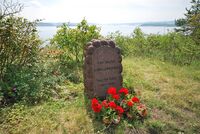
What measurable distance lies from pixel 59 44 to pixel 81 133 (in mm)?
4839

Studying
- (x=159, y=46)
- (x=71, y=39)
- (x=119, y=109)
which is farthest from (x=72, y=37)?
(x=159, y=46)

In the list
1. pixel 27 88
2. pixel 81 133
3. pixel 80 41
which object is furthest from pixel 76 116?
pixel 80 41

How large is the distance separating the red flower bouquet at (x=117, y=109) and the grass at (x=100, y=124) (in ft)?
0.49

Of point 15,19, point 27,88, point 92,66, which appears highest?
point 15,19

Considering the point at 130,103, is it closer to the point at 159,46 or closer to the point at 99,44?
the point at 99,44

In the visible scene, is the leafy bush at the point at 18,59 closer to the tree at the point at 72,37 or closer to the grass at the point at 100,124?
the grass at the point at 100,124

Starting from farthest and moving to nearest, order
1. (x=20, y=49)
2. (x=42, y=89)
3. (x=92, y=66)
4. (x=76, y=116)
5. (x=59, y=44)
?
(x=59, y=44), (x=20, y=49), (x=42, y=89), (x=92, y=66), (x=76, y=116)

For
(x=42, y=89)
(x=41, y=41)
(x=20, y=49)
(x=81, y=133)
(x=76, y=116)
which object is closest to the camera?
(x=81, y=133)

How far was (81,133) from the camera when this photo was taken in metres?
3.97

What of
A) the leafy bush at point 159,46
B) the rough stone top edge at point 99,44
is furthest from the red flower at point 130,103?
the leafy bush at point 159,46

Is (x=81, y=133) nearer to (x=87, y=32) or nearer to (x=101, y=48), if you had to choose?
(x=101, y=48)

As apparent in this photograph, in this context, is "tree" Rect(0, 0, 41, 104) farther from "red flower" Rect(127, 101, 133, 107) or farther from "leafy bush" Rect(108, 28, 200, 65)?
"leafy bush" Rect(108, 28, 200, 65)

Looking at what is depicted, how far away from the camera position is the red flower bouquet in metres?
4.24

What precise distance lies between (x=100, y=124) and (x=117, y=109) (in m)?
0.40
